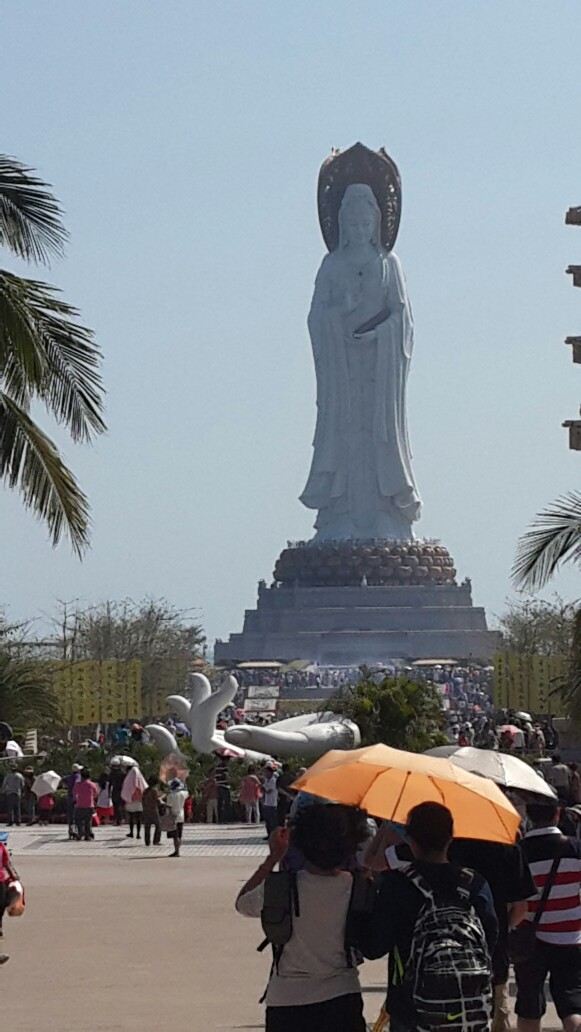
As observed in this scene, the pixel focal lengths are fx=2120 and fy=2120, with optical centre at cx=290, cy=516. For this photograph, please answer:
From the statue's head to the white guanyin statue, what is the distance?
0.03 meters

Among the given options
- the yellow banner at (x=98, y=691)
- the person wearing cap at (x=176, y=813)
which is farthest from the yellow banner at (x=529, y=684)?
the person wearing cap at (x=176, y=813)

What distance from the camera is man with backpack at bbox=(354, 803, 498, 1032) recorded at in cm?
513

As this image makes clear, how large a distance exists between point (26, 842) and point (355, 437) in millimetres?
44388

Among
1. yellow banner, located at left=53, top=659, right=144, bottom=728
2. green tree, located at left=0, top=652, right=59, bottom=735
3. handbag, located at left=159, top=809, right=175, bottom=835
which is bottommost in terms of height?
handbag, located at left=159, top=809, right=175, bottom=835

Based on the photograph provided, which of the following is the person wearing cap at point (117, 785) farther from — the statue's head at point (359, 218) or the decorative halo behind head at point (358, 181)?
the decorative halo behind head at point (358, 181)

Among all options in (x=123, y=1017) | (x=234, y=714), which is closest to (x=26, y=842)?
(x=123, y=1017)

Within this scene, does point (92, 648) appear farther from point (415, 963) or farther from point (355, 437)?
point (415, 963)

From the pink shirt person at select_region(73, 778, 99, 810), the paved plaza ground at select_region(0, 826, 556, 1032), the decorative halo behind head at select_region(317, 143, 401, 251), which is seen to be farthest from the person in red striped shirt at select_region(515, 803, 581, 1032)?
the decorative halo behind head at select_region(317, 143, 401, 251)

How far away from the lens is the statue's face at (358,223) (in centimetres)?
6625

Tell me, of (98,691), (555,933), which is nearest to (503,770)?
(555,933)

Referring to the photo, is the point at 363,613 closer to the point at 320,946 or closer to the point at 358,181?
the point at 358,181

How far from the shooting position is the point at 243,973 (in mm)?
10633

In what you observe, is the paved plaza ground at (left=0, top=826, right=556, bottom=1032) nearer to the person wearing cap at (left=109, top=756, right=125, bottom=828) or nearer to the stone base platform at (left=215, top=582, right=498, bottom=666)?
the person wearing cap at (left=109, top=756, right=125, bottom=828)

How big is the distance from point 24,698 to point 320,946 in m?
25.4
